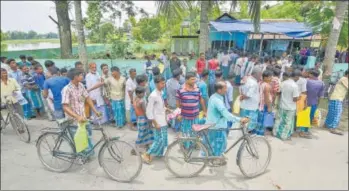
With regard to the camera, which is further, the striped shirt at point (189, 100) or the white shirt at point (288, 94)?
the white shirt at point (288, 94)

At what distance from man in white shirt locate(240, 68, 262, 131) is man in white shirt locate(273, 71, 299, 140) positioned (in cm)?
54

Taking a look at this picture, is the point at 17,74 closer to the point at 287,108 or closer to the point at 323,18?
the point at 287,108

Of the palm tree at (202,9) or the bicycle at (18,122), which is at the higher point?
the palm tree at (202,9)

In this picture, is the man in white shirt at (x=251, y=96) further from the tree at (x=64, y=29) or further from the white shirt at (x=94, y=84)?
the tree at (x=64, y=29)

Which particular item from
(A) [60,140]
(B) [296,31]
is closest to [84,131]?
(A) [60,140]

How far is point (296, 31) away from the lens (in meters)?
10.9

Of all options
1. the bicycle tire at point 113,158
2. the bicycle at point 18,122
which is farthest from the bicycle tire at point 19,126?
the bicycle tire at point 113,158

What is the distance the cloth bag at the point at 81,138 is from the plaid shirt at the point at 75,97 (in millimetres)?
354

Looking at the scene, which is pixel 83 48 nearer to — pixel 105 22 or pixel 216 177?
pixel 216 177

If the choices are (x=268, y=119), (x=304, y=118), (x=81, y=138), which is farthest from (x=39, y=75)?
(x=304, y=118)

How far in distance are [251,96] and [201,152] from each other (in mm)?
1564

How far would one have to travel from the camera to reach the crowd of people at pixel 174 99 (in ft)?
12.2

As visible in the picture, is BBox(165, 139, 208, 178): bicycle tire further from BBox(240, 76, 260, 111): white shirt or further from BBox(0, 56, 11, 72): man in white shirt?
BBox(0, 56, 11, 72): man in white shirt

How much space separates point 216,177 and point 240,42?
14.4 m
